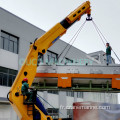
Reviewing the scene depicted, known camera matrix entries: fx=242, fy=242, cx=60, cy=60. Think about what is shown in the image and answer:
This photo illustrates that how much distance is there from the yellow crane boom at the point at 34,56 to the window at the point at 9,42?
39.3ft

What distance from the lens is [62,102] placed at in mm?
32062

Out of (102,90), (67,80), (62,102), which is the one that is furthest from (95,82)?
(62,102)

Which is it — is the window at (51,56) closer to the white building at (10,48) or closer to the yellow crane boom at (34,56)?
the white building at (10,48)

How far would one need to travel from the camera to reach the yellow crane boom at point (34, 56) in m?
9.80

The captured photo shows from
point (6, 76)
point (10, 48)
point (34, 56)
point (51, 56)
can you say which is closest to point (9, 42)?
point (10, 48)

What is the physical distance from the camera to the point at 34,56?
10820 millimetres

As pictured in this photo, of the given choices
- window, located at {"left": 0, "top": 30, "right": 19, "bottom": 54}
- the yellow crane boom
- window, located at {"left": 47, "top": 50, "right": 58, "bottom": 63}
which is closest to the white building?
window, located at {"left": 0, "top": 30, "right": 19, "bottom": 54}

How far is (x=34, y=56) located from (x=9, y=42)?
44.0 ft

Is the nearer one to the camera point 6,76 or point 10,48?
point 6,76

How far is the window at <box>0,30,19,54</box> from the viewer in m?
22.7

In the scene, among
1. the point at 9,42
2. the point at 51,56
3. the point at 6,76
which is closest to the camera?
the point at 6,76

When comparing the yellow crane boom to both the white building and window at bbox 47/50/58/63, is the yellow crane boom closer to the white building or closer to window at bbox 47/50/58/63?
the white building

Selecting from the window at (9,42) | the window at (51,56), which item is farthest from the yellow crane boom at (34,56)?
the window at (51,56)

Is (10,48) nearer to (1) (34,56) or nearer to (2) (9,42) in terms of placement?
(2) (9,42)
